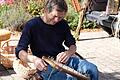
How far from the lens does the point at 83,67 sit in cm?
365

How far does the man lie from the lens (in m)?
3.59

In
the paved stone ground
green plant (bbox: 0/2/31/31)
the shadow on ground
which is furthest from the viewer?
green plant (bbox: 0/2/31/31)

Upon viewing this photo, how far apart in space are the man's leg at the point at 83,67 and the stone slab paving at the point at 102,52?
2413mm

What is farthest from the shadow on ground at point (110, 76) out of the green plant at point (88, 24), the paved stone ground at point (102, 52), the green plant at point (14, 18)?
the green plant at point (88, 24)

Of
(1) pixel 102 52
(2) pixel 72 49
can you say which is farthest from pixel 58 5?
(1) pixel 102 52

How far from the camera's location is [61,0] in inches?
142

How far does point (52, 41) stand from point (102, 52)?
427cm

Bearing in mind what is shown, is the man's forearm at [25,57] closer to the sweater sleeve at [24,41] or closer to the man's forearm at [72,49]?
the sweater sleeve at [24,41]

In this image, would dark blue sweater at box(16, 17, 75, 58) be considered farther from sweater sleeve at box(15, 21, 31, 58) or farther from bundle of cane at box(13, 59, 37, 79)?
bundle of cane at box(13, 59, 37, 79)

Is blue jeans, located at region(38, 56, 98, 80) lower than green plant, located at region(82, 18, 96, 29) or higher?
higher

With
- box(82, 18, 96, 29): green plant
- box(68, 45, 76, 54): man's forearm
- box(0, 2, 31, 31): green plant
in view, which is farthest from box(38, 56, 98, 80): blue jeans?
box(82, 18, 96, 29): green plant

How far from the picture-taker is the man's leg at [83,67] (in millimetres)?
3588

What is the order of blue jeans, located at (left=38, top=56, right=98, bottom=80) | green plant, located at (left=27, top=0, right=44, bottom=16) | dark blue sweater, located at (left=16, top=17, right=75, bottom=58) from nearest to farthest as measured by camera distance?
blue jeans, located at (left=38, top=56, right=98, bottom=80)
dark blue sweater, located at (left=16, top=17, right=75, bottom=58)
green plant, located at (left=27, top=0, right=44, bottom=16)

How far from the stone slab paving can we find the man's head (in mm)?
2715
